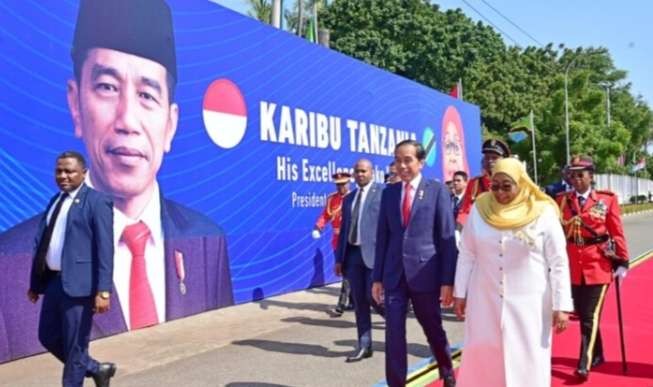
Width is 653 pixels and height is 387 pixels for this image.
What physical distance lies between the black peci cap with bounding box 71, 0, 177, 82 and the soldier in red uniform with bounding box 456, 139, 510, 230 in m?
4.44

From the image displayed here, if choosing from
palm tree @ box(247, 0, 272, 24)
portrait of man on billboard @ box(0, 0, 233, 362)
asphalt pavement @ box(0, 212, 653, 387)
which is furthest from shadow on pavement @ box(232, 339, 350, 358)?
palm tree @ box(247, 0, 272, 24)

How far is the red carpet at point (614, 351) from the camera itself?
617cm

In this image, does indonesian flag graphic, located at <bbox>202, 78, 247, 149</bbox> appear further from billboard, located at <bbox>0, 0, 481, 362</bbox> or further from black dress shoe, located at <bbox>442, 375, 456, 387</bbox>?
black dress shoe, located at <bbox>442, 375, 456, 387</bbox>

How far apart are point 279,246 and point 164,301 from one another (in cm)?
301

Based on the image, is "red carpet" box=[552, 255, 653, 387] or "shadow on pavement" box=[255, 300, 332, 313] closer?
"red carpet" box=[552, 255, 653, 387]

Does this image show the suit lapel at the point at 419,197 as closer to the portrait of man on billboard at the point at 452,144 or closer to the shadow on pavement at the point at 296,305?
the shadow on pavement at the point at 296,305

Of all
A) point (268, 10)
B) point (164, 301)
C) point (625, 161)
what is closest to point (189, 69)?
point (164, 301)

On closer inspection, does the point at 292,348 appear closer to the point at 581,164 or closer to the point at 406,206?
the point at 406,206

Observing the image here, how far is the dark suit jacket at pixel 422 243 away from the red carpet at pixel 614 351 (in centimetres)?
118

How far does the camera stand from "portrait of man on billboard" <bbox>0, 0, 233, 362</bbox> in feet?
28.1

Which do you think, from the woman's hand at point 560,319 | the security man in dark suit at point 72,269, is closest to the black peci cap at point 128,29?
the security man in dark suit at point 72,269

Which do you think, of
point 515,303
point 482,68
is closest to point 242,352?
point 515,303

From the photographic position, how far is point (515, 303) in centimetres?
445

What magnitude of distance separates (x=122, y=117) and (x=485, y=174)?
4514mm
